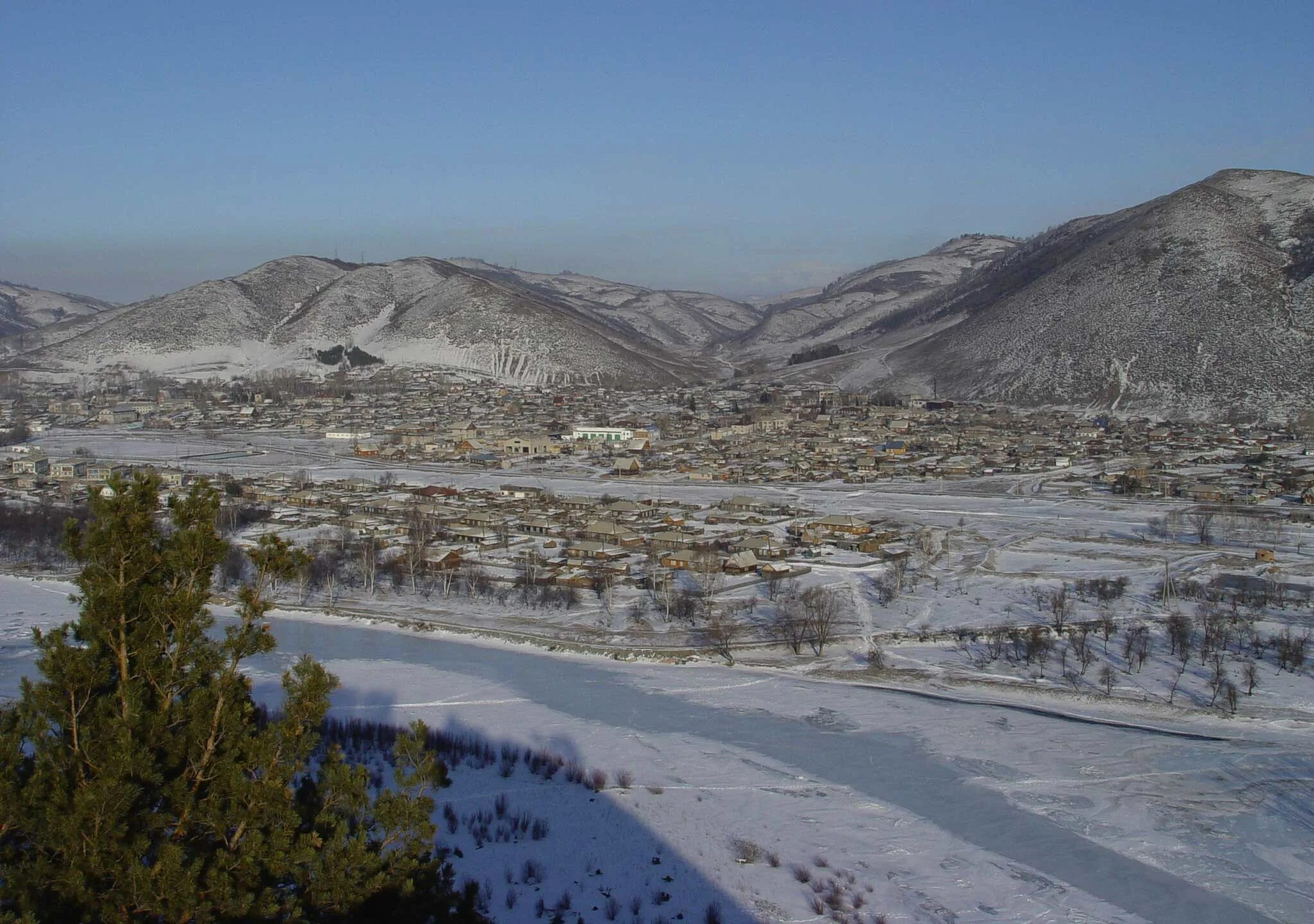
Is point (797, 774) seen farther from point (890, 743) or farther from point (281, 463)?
point (281, 463)

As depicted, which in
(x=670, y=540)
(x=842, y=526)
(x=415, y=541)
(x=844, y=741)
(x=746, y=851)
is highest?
(x=842, y=526)

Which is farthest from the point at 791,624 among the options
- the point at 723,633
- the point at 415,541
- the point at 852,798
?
the point at 415,541

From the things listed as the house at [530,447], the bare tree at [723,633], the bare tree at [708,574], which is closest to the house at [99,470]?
the house at [530,447]

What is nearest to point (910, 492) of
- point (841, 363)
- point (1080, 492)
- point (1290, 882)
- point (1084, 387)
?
point (1080, 492)

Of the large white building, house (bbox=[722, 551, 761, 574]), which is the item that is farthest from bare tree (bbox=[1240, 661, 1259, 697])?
the large white building

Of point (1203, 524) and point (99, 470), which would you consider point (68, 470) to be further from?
point (1203, 524)

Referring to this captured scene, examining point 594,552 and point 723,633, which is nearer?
point 723,633

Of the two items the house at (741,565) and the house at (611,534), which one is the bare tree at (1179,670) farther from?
the house at (611,534)

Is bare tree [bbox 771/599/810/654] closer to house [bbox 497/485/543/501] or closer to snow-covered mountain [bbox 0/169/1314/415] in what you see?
house [bbox 497/485/543/501]
